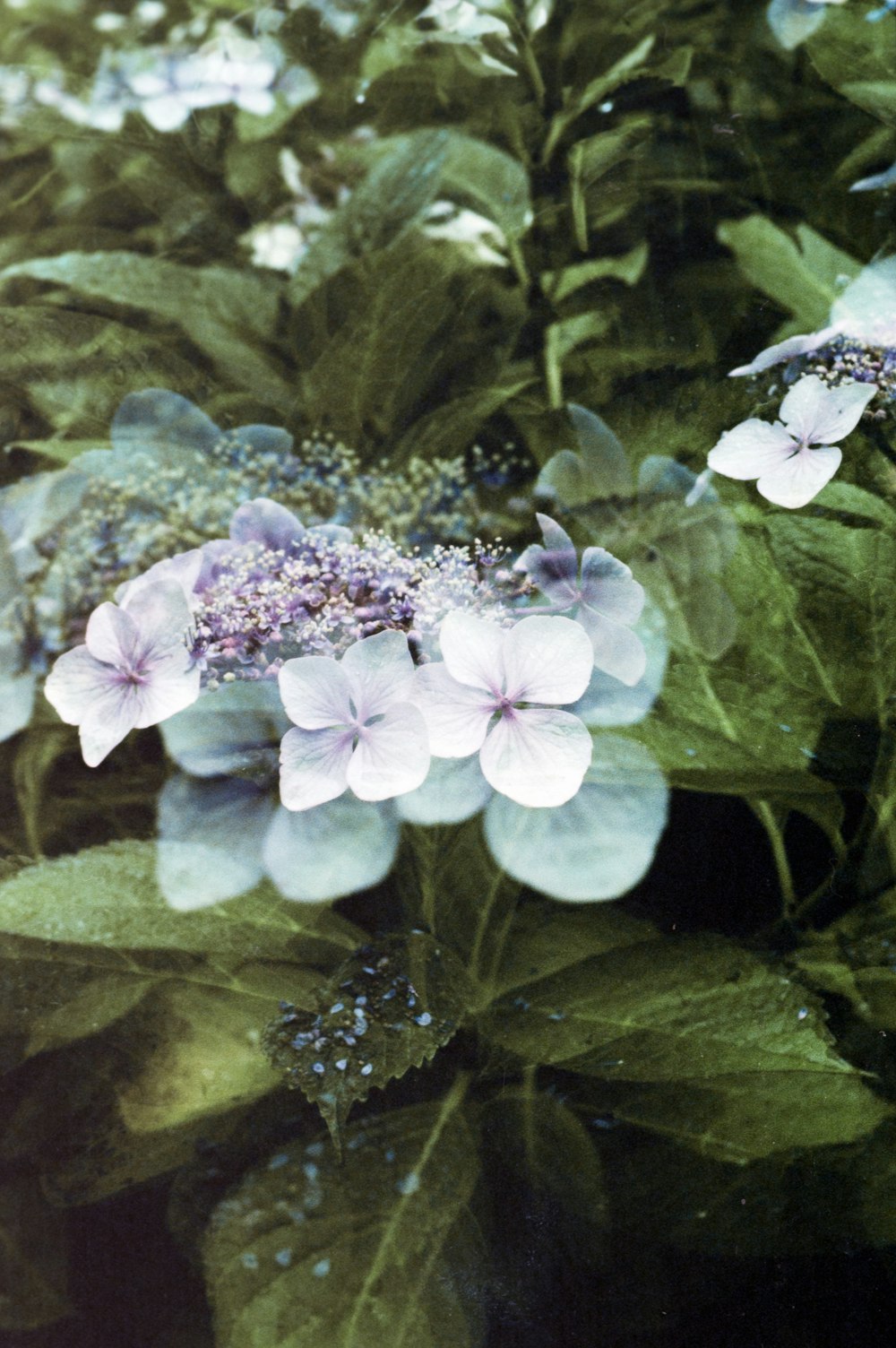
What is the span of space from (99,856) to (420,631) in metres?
0.11

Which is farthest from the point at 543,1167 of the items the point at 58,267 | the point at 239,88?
the point at 239,88

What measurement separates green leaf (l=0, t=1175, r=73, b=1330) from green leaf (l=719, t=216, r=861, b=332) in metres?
0.37

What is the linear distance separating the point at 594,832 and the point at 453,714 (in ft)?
0.16

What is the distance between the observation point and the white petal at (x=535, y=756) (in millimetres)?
264

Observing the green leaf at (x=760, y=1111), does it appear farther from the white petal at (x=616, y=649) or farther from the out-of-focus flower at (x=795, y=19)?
the out-of-focus flower at (x=795, y=19)

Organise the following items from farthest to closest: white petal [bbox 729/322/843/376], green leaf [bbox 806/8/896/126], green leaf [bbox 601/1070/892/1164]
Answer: green leaf [bbox 806/8/896/126] < white petal [bbox 729/322/843/376] < green leaf [bbox 601/1070/892/1164]

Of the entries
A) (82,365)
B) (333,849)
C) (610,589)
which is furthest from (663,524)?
(82,365)

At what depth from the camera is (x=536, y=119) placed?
0.49 meters

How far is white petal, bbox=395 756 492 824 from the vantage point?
27 cm

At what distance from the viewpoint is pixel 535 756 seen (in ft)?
0.87

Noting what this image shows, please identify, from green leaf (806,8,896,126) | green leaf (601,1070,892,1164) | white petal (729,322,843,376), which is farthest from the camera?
green leaf (806,8,896,126)

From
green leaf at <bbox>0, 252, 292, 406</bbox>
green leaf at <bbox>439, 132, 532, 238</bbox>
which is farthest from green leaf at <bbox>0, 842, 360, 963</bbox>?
green leaf at <bbox>439, 132, 532, 238</bbox>

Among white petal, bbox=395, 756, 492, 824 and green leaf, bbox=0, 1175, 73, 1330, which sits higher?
white petal, bbox=395, 756, 492, 824

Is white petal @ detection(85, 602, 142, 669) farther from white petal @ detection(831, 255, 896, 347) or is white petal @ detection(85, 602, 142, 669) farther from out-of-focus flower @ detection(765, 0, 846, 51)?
out-of-focus flower @ detection(765, 0, 846, 51)
